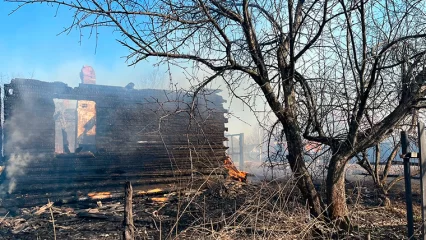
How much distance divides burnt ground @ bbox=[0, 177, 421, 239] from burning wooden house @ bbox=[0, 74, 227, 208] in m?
1.87

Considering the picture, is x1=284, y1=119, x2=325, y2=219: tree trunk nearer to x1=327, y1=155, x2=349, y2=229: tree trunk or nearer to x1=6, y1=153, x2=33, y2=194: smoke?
x1=327, y1=155, x2=349, y2=229: tree trunk

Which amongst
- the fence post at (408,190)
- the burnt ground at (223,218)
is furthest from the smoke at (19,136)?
the fence post at (408,190)

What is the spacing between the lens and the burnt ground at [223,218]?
4422 millimetres

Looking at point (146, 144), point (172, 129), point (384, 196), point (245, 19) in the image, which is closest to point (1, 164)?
point (146, 144)

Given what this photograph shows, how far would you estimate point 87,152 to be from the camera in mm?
13758

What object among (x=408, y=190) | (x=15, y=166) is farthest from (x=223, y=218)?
(x=15, y=166)

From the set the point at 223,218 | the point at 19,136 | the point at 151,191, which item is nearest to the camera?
the point at 223,218

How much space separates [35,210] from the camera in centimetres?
993

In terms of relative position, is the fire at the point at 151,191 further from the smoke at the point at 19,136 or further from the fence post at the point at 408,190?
the fence post at the point at 408,190

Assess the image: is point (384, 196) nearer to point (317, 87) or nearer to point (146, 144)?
point (317, 87)

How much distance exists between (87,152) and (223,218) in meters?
10.6

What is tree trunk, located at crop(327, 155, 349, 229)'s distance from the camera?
5102 millimetres

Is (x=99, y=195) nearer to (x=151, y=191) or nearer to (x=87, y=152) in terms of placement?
(x=151, y=191)

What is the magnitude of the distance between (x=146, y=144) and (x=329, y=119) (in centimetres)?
1011
